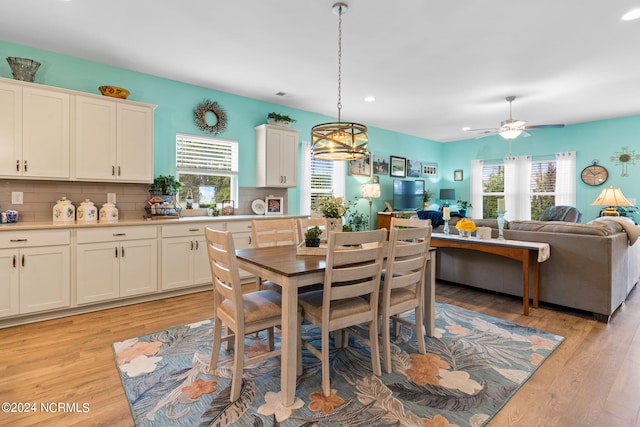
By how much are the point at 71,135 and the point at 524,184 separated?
8.42 meters

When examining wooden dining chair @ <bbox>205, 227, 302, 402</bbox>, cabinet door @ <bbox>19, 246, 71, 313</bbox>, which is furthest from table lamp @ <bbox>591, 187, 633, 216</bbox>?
cabinet door @ <bbox>19, 246, 71, 313</bbox>

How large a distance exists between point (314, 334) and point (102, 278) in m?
2.31

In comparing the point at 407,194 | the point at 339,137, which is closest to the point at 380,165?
the point at 407,194

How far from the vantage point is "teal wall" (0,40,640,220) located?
3711 mm

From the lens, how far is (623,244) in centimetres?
344

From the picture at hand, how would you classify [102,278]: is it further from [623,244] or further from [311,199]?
[623,244]

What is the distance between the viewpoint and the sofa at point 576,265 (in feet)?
10.4

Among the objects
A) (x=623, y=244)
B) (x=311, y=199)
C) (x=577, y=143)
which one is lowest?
(x=623, y=244)

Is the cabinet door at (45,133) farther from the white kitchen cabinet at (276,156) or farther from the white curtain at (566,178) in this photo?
the white curtain at (566,178)

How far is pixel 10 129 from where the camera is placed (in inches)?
123

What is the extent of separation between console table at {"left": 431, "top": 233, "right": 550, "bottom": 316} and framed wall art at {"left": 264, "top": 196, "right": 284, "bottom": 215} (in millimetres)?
2651

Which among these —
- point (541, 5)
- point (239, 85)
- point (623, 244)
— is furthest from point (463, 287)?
point (239, 85)

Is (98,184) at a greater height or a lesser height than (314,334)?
greater

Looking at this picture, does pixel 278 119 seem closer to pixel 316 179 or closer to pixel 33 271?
pixel 316 179
